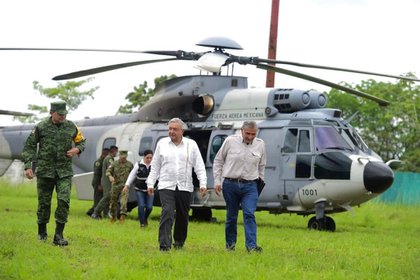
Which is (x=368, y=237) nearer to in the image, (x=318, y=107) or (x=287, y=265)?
(x=318, y=107)

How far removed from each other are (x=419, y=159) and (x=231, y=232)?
4353 cm

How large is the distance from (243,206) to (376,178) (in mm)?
6357

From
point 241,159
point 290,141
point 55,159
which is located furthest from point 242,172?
point 290,141

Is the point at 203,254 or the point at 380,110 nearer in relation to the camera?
the point at 203,254

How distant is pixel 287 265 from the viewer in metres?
11.4

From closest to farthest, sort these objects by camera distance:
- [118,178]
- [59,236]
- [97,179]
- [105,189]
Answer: [59,236]
[118,178]
[105,189]
[97,179]

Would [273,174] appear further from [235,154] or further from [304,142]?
[235,154]

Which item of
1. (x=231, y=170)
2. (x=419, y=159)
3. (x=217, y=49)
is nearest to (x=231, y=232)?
(x=231, y=170)

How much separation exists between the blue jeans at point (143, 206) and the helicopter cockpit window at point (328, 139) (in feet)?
11.8

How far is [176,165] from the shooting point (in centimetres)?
1295

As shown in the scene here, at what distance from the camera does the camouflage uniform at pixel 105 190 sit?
2170 centimetres

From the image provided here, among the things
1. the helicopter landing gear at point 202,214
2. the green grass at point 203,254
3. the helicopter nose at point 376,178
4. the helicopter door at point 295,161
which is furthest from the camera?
the helicopter landing gear at point 202,214

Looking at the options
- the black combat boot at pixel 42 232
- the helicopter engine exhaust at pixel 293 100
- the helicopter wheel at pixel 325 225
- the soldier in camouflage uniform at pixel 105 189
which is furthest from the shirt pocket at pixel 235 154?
the soldier in camouflage uniform at pixel 105 189

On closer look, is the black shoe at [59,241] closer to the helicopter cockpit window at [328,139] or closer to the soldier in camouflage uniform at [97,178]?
the helicopter cockpit window at [328,139]
